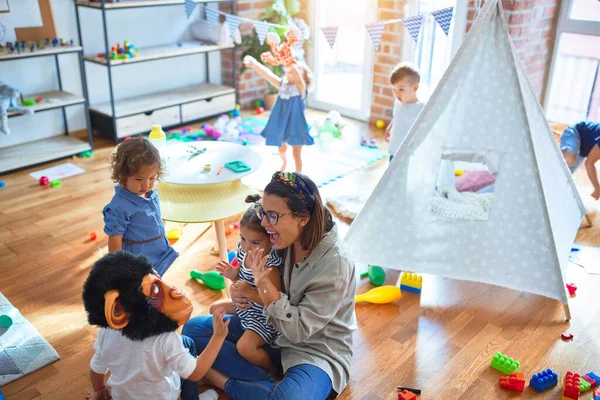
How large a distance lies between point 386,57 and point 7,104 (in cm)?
278

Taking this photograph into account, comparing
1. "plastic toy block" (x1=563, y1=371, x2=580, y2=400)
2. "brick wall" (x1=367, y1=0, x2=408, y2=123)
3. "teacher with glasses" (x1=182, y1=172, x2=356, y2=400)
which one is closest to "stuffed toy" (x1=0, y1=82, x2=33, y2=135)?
"teacher with glasses" (x1=182, y1=172, x2=356, y2=400)

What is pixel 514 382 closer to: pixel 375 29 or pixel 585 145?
pixel 585 145

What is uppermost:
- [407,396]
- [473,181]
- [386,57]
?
[386,57]

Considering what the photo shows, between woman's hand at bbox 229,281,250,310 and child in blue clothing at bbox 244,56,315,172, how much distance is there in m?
1.92

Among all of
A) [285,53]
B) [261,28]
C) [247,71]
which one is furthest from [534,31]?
[247,71]

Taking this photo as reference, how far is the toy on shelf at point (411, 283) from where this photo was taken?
2717 mm

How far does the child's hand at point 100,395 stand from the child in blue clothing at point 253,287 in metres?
0.46

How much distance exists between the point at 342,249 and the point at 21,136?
322 centimetres

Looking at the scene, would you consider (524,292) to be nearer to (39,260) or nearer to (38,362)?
(38,362)

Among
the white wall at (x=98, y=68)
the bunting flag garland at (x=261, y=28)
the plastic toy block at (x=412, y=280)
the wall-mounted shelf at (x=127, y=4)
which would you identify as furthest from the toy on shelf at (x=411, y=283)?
the white wall at (x=98, y=68)

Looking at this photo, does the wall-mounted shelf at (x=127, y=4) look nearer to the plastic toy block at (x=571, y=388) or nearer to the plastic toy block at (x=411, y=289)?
the plastic toy block at (x=411, y=289)

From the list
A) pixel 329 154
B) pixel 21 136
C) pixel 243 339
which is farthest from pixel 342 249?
pixel 21 136

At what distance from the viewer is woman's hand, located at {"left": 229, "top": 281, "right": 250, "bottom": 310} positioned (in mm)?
1985

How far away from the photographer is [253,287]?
2035 mm
